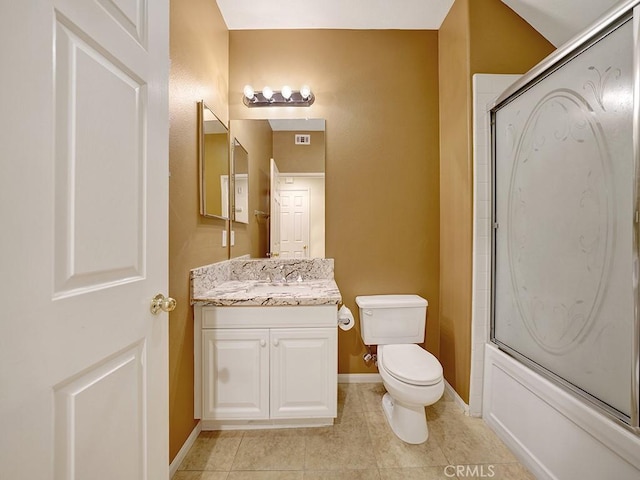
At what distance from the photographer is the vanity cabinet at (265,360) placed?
60.9 inches

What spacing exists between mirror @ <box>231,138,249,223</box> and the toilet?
1.08 metres

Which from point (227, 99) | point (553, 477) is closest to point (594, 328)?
point (553, 477)

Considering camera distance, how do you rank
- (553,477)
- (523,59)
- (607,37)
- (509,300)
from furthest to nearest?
1. (523,59)
2. (509,300)
3. (553,477)
4. (607,37)

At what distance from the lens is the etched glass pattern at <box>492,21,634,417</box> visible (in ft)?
3.25

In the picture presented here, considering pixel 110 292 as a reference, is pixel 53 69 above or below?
above

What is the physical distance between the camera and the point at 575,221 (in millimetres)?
1164

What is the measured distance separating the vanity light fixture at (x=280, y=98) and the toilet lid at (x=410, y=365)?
73.4 inches

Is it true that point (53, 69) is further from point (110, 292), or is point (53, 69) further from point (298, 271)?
point (298, 271)

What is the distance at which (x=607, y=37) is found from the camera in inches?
40.7

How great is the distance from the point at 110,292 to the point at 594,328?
1684 millimetres

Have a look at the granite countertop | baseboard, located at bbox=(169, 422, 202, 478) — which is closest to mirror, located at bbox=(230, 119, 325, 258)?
the granite countertop

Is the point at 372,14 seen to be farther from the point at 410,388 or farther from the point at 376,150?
the point at 410,388

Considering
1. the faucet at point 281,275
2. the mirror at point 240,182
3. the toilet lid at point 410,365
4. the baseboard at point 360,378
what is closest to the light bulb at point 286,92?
the mirror at point 240,182

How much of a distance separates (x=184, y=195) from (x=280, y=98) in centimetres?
115
